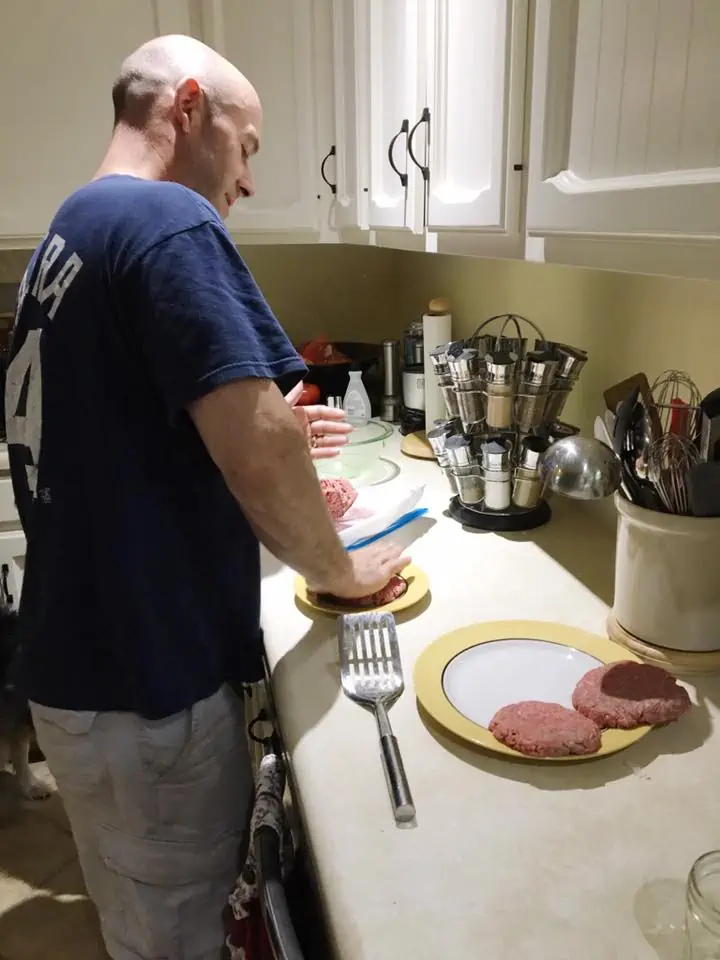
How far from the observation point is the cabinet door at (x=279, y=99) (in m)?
1.79

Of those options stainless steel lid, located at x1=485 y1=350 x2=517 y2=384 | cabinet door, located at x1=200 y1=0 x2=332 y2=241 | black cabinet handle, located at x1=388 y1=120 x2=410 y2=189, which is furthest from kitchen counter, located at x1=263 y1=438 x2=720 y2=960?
cabinet door, located at x1=200 y1=0 x2=332 y2=241

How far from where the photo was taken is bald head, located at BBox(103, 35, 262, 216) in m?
0.96

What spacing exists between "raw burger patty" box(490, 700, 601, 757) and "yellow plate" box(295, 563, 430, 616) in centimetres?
28

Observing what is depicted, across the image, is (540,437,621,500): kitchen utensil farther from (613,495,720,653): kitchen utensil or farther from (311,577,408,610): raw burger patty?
(311,577,408,610): raw burger patty

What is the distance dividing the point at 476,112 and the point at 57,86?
1.23 meters


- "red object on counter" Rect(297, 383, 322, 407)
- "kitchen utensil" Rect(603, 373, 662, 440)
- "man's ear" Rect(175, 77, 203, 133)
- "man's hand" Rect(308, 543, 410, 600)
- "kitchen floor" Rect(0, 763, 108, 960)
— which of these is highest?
"man's ear" Rect(175, 77, 203, 133)

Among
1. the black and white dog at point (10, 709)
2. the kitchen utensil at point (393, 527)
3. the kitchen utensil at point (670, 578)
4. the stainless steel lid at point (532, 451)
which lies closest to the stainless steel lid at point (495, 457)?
the stainless steel lid at point (532, 451)

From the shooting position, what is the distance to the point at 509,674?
882 millimetres

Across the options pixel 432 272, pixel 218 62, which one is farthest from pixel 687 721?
pixel 432 272

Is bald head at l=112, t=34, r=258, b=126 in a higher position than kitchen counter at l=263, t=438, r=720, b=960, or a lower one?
higher

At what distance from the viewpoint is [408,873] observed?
24.3 inches

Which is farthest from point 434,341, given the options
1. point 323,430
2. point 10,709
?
point 10,709

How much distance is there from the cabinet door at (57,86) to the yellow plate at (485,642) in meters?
1.56

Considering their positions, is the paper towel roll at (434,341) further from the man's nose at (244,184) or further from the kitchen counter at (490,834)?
the kitchen counter at (490,834)
